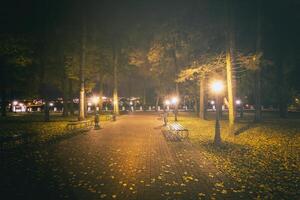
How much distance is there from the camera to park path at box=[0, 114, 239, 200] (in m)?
7.13

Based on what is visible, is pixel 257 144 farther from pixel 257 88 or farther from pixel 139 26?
pixel 139 26

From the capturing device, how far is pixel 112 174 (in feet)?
29.4

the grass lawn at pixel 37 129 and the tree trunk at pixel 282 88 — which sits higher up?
the tree trunk at pixel 282 88

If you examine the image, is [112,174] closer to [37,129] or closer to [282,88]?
[37,129]

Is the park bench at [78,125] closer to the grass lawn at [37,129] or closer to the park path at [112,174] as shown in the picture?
the grass lawn at [37,129]

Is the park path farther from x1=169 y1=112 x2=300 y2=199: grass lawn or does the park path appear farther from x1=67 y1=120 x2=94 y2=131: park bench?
x1=67 y1=120 x2=94 y2=131: park bench

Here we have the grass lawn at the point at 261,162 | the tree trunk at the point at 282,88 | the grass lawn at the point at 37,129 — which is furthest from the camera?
the tree trunk at the point at 282,88

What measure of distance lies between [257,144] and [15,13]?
72.0ft

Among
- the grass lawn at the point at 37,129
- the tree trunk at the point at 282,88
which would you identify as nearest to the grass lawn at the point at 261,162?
the grass lawn at the point at 37,129

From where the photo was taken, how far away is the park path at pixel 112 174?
23.4 ft

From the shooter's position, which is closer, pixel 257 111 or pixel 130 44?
pixel 257 111

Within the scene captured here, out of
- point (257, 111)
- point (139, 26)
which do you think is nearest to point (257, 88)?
point (257, 111)

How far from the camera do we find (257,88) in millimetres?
27906

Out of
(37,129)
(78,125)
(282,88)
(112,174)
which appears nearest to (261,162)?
(112,174)
